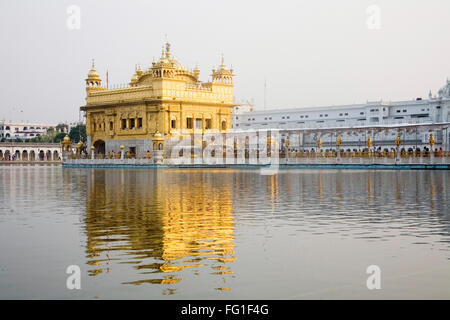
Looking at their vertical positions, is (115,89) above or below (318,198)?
above

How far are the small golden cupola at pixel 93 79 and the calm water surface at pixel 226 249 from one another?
206 ft

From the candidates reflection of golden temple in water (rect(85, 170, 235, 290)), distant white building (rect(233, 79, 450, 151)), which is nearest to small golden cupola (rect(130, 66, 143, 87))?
distant white building (rect(233, 79, 450, 151))

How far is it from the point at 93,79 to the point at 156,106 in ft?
44.5

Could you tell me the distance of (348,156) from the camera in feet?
187

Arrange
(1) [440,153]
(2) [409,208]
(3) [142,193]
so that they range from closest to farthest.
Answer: (2) [409,208], (3) [142,193], (1) [440,153]

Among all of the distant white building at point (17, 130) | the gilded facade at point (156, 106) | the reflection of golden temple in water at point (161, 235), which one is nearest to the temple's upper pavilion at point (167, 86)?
the gilded facade at point (156, 106)

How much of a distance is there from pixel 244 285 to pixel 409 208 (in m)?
10.00

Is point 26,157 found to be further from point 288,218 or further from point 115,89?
point 288,218

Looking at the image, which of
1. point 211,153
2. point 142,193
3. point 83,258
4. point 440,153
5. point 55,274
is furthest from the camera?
point 211,153

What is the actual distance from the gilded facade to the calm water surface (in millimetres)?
51878

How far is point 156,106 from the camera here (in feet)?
228

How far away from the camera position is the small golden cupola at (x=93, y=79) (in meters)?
78.9

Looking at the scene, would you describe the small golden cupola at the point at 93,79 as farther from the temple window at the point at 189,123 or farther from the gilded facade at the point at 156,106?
the temple window at the point at 189,123
